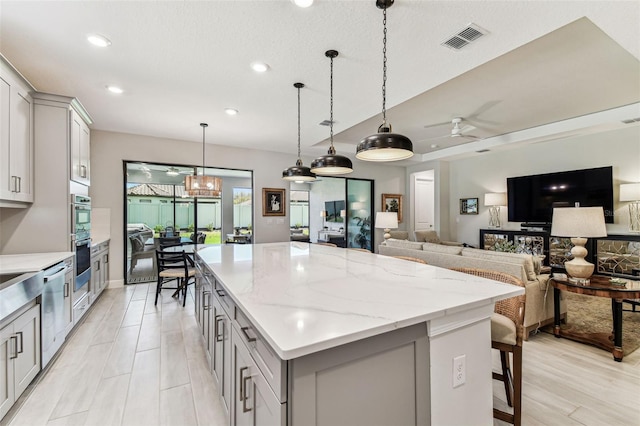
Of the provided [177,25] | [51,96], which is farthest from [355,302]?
[51,96]

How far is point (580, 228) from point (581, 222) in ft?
0.19

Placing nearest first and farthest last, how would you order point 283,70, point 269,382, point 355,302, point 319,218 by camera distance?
point 269,382 → point 355,302 → point 283,70 → point 319,218

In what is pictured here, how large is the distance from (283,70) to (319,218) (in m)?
7.24

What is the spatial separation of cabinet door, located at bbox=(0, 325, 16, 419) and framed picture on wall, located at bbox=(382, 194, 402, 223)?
23.4 feet

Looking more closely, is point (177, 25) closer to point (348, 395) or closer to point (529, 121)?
point (348, 395)

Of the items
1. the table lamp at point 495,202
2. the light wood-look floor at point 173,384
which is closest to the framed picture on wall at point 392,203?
the table lamp at point 495,202

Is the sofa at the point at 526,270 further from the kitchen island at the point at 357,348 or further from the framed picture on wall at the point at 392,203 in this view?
the framed picture on wall at the point at 392,203

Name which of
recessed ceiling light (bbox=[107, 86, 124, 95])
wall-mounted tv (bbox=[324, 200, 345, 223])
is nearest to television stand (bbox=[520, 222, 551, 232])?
wall-mounted tv (bbox=[324, 200, 345, 223])

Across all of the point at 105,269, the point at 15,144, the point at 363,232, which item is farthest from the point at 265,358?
the point at 363,232

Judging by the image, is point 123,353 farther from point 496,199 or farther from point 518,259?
point 496,199

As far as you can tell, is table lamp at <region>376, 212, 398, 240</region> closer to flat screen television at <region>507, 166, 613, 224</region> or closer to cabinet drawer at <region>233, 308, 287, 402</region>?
flat screen television at <region>507, 166, 613, 224</region>

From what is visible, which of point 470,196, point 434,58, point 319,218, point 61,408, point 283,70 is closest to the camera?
point 61,408

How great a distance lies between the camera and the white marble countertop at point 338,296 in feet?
3.14

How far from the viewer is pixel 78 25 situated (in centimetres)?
216
